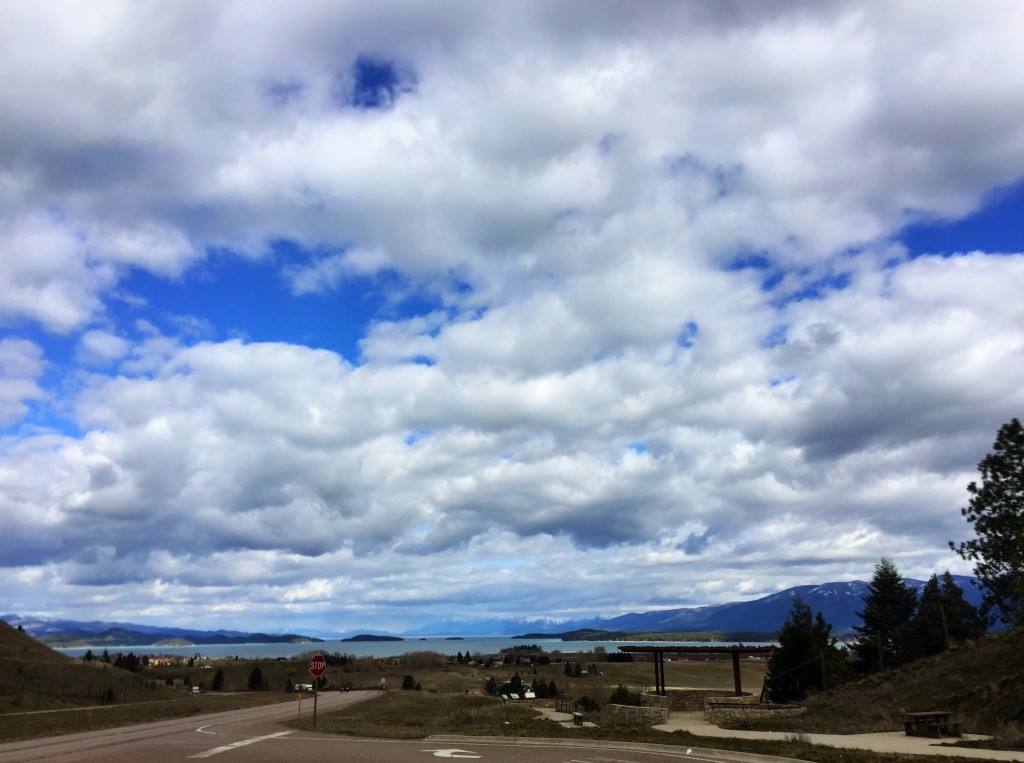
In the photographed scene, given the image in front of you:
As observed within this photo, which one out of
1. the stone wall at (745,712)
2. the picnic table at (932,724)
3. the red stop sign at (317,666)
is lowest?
the stone wall at (745,712)

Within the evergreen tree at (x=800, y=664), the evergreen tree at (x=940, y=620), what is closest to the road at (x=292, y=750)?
the evergreen tree at (x=800, y=664)

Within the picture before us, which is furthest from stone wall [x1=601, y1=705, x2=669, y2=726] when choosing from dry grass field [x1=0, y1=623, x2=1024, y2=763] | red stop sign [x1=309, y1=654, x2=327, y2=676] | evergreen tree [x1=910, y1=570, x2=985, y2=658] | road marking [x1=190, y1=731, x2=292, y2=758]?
evergreen tree [x1=910, y1=570, x2=985, y2=658]

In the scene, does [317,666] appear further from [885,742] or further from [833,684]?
[833,684]

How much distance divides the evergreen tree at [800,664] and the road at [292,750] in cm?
2176

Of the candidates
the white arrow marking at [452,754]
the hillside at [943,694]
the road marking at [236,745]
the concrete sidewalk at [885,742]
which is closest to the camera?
the concrete sidewalk at [885,742]

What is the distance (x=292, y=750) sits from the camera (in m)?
24.5

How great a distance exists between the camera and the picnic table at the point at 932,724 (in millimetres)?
22641

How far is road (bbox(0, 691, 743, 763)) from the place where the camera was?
2145 centimetres

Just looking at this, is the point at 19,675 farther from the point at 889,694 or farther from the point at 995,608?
the point at 995,608

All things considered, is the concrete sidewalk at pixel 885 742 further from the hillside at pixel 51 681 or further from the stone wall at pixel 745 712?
the hillside at pixel 51 681

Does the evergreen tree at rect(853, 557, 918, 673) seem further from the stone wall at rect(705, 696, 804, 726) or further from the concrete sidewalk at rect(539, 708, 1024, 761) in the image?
the concrete sidewalk at rect(539, 708, 1024, 761)

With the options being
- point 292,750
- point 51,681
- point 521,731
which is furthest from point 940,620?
point 51,681

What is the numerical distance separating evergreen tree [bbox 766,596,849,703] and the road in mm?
21757

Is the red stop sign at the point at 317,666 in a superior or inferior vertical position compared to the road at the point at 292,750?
superior
